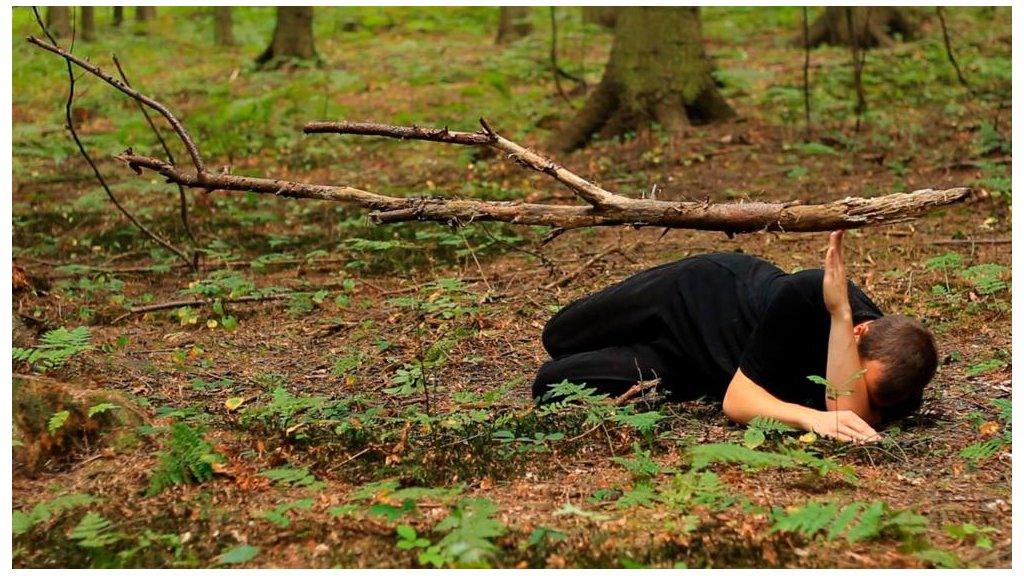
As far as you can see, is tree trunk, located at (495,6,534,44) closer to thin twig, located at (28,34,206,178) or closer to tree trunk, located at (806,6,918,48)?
tree trunk, located at (806,6,918,48)

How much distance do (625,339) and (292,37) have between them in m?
13.2

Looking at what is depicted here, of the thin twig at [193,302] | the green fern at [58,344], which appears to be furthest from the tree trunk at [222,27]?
Result: the green fern at [58,344]

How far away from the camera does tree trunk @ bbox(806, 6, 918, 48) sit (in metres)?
15.8

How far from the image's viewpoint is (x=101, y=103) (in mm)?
13906

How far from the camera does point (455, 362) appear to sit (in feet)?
18.3

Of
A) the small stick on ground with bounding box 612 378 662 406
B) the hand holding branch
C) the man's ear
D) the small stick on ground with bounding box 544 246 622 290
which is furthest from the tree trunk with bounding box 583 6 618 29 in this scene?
the hand holding branch

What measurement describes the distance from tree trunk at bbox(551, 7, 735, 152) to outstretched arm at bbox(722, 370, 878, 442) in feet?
22.4

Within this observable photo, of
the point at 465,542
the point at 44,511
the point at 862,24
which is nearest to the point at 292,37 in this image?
the point at 862,24

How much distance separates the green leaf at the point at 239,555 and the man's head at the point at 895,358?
2549 mm

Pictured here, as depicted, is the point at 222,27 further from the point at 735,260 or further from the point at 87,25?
the point at 735,260

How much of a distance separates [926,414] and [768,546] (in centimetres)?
168

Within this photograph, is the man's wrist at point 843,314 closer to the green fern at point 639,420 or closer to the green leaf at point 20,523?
the green fern at point 639,420

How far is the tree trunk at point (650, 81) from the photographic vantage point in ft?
34.3

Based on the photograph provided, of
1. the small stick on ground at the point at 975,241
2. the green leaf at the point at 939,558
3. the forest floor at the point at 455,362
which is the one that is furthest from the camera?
the small stick on ground at the point at 975,241
